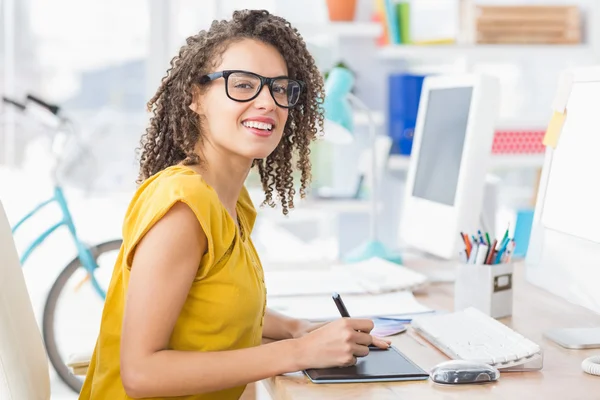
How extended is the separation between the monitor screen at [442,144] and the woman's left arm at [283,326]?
0.51 meters

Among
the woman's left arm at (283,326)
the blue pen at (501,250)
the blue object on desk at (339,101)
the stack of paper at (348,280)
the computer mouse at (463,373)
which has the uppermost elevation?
the blue object on desk at (339,101)

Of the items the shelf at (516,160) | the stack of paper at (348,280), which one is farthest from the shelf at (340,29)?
the stack of paper at (348,280)

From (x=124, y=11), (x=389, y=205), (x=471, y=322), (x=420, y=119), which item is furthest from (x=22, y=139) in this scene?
(x=471, y=322)

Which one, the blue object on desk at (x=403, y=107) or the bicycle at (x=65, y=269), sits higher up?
the blue object on desk at (x=403, y=107)

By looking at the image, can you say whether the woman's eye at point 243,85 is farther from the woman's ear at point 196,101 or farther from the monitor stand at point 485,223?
the monitor stand at point 485,223

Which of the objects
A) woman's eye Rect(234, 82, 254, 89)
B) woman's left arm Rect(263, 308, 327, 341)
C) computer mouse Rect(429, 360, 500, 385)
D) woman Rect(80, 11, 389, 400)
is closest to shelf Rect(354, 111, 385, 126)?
woman Rect(80, 11, 389, 400)

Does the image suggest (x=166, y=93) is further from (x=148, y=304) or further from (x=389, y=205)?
(x=389, y=205)

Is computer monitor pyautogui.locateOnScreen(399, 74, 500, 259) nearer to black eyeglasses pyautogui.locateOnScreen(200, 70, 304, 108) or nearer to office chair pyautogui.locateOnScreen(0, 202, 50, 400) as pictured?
black eyeglasses pyautogui.locateOnScreen(200, 70, 304, 108)

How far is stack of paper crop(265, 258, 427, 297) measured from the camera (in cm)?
→ 181

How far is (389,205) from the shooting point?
352 cm

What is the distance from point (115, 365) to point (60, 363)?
1.77m

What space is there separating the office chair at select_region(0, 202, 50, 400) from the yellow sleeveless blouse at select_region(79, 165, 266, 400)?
0.10 m

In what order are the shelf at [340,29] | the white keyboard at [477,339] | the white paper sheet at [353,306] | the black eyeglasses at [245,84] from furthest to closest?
1. the shelf at [340,29]
2. the white paper sheet at [353,306]
3. the black eyeglasses at [245,84]
4. the white keyboard at [477,339]

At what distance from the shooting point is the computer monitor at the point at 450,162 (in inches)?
68.6
